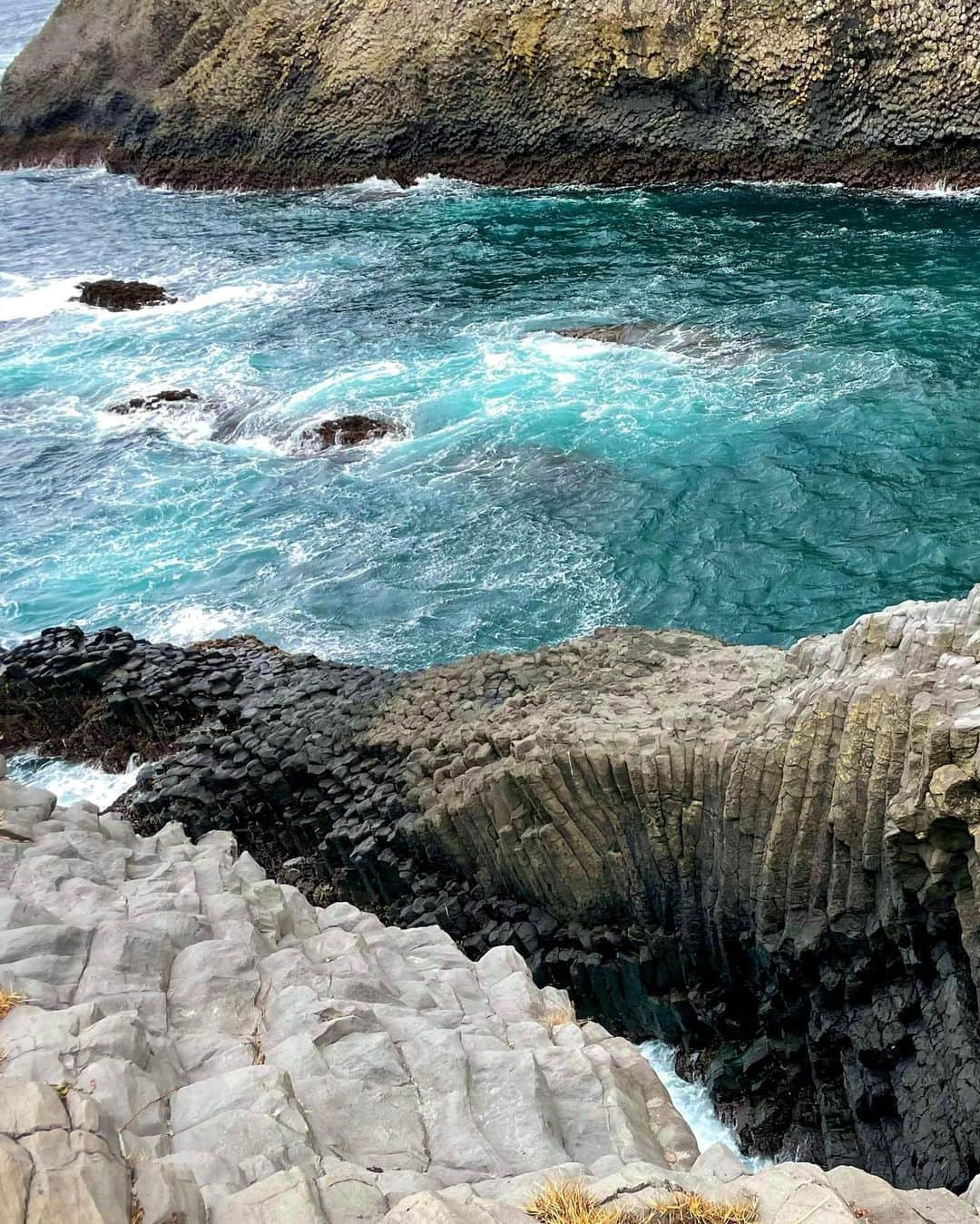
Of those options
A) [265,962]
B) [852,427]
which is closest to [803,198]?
[852,427]

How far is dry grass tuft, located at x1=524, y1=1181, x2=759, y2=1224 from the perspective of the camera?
8438mm

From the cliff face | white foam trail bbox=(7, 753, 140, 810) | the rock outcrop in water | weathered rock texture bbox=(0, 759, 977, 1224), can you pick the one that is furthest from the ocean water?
weathered rock texture bbox=(0, 759, 977, 1224)

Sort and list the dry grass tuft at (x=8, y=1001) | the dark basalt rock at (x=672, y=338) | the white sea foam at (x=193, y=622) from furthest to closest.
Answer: the dark basalt rock at (x=672, y=338)
the white sea foam at (x=193, y=622)
the dry grass tuft at (x=8, y=1001)

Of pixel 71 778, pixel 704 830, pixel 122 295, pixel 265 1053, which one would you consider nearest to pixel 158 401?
pixel 122 295

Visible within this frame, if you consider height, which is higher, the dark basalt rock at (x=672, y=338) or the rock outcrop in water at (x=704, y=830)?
the dark basalt rock at (x=672, y=338)

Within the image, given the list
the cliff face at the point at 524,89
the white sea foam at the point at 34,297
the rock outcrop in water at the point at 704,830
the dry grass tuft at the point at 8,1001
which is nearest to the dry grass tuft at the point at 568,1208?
the dry grass tuft at the point at 8,1001

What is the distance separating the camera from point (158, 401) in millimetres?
36406

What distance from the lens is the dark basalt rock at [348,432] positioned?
32.9 metres

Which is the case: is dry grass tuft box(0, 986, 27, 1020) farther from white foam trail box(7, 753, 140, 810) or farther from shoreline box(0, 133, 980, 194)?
shoreline box(0, 133, 980, 194)

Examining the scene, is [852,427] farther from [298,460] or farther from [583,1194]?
[583,1194]

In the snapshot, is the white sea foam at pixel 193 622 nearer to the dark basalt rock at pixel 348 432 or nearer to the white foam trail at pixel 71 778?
the white foam trail at pixel 71 778

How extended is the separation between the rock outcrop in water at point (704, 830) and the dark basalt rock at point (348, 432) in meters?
11.5

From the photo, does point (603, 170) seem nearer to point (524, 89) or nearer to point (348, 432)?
point (524, 89)

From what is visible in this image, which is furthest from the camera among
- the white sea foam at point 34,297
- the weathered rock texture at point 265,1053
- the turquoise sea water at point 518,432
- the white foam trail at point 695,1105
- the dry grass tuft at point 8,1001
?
the white sea foam at point 34,297
